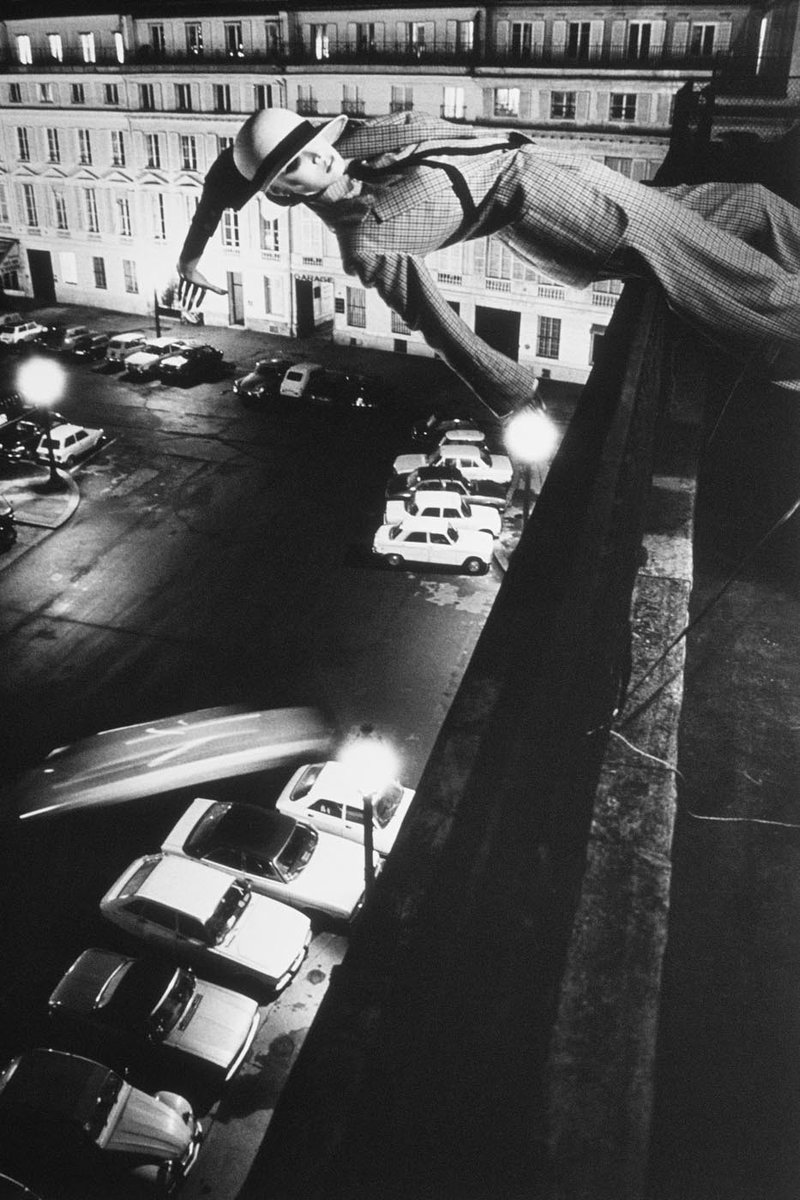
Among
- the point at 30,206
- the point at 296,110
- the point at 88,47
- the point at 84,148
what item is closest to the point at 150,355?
the point at 296,110

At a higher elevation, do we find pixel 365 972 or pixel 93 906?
pixel 365 972

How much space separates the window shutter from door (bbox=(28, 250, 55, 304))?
31832 millimetres

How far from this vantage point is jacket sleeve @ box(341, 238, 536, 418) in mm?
3242

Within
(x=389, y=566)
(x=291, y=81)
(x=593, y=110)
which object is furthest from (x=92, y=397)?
(x=593, y=110)

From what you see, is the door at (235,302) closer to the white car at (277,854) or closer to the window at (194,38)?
the window at (194,38)

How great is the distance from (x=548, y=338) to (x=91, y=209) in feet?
78.3

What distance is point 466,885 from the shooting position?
6.82 ft

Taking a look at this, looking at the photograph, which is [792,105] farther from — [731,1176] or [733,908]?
[731,1176]

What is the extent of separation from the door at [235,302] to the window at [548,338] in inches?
595

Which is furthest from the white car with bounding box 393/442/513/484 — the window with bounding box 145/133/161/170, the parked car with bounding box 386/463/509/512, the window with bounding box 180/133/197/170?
the window with bounding box 145/133/161/170

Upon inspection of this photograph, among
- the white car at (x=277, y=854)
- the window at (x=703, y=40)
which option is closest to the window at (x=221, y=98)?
the window at (x=703, y=40)

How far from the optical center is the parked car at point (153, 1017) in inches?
393

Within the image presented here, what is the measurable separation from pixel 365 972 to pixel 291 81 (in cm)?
3958

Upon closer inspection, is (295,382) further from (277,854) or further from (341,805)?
(277,854)
